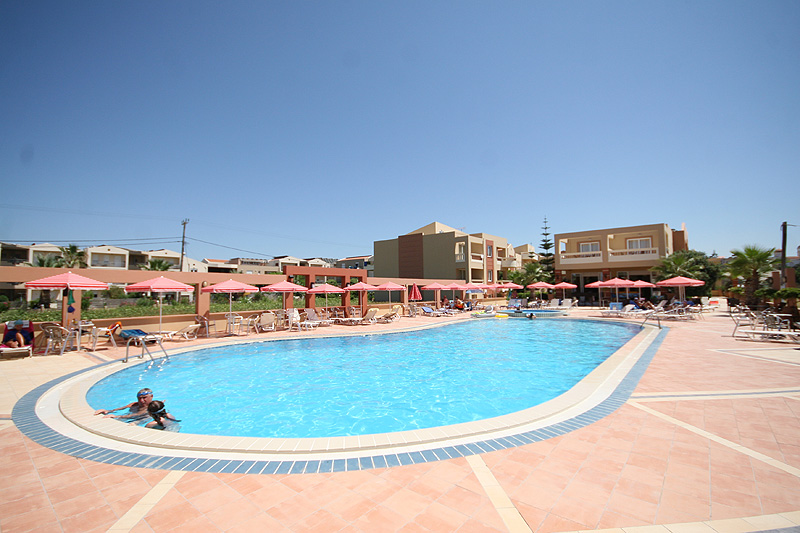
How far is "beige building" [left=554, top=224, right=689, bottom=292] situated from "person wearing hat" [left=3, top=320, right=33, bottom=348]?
37.0 meters

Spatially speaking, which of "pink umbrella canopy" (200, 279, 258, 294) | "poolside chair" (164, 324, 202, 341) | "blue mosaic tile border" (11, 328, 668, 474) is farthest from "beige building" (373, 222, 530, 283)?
"blue mosaic tile border" (11, 328, 668, 474)

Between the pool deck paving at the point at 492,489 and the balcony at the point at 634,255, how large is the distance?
104ft

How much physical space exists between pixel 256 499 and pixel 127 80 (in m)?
16.4

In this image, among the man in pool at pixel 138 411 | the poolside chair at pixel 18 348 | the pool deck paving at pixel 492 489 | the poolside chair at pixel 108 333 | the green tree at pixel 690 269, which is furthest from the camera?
the green tree at pixel 690 269

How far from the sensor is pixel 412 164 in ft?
79.9

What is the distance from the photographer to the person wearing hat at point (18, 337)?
973cm

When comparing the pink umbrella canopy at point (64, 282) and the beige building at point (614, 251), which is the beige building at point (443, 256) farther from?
the pink umbrella canopy at point (64, 282)

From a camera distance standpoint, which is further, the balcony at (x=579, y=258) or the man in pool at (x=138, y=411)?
the balcony at (x=579, y=258)

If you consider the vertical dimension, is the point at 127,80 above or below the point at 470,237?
above

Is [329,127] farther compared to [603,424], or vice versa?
[329,127]

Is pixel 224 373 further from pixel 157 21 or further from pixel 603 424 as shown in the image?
pixel 157 21

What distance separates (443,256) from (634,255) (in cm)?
1796

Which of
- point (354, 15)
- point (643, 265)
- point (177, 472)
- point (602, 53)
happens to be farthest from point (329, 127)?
point (643, 265)

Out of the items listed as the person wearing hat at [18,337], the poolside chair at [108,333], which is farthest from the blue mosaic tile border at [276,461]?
the poolside chair at [108,333]
